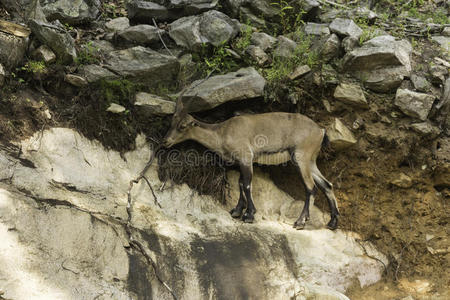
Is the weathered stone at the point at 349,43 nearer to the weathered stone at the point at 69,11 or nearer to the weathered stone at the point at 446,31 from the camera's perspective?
the weathered stone at the point at 446,31

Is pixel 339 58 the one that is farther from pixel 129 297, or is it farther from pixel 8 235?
pixel 8 235

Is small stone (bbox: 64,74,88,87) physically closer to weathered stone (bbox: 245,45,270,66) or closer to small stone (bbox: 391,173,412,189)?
weathered stone (bbox: 245,45,270,66)

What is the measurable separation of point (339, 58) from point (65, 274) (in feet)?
19.8

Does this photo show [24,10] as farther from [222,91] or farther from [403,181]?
[403,181]

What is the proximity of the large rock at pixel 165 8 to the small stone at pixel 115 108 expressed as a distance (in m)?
2.51

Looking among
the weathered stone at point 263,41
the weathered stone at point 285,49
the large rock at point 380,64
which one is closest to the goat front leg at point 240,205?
the weathered stone at point 285,49

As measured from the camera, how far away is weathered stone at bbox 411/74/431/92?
25.0 feet

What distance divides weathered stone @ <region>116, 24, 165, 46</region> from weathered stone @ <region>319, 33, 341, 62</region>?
3.12 meters

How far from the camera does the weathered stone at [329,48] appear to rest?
812cm

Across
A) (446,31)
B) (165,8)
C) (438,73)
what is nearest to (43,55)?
(165,8)

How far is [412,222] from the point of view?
7.56 m

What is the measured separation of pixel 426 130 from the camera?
7387 millimetres

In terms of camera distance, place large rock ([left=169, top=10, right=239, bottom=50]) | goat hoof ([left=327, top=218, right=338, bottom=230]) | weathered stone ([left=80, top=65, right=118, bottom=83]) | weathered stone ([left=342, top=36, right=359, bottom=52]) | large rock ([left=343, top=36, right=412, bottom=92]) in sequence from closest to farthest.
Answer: weathered stone ([left=80, top=65, right=118, bottom=83]), goat hoof ([left=327, top=218, right=338, bottom=230]), large rock ([left=343, top=36, right=412, bottom=92]), weathered stone ([left=342, top=36, right=359, bottom=52]), large rock ([left=169, top=10, right=239, bottom=50])

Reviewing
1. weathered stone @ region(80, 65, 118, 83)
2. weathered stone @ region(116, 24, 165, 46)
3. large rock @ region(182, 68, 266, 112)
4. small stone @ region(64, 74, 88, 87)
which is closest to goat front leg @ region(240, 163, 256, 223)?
large rock @ region(182, 68, 266, 112)
